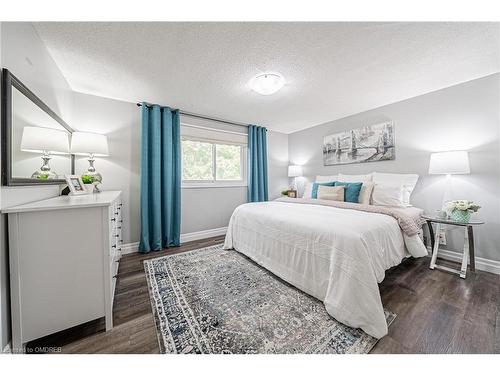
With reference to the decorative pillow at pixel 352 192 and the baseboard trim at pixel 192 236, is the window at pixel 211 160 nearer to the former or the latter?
the baseboard trim at pixel 192 236

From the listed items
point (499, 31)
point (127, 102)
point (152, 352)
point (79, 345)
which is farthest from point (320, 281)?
point (127, 102)

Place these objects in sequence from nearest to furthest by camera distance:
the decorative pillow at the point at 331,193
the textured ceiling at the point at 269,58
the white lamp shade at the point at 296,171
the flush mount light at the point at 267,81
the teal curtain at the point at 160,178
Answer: the textured ceiling at the point at 269,58 → the flush mount light at the point at 267,81 → the decorative pillow at the point at 331,193 → the teal curtain at the point at 160,178 → the white lamp shade at the point at 296,171

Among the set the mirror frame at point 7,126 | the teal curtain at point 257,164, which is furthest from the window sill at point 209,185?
the mirror frame at point 7,126

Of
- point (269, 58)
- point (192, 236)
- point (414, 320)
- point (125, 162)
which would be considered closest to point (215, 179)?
point (192, 236)

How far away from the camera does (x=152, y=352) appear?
1.06 meters

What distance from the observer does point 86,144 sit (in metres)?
2.01

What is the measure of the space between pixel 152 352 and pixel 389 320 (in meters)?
1.59

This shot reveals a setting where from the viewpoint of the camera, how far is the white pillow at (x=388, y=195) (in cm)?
225

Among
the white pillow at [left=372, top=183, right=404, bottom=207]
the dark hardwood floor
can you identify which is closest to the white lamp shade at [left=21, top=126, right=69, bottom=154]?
the dark hardwood floor

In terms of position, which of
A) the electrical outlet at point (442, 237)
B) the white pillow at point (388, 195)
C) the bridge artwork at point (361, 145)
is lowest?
the electrical outlet at point (442, 237)

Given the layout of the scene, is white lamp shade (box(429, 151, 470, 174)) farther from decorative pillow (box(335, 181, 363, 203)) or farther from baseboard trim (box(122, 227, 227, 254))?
baseboard trim (box(122, 227, 227, 254))

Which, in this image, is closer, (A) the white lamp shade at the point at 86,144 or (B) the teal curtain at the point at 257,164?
(A) the white lamp shade at the point at 86,144

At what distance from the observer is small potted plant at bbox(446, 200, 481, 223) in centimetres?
181

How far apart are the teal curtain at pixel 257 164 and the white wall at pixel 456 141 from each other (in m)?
1.86
